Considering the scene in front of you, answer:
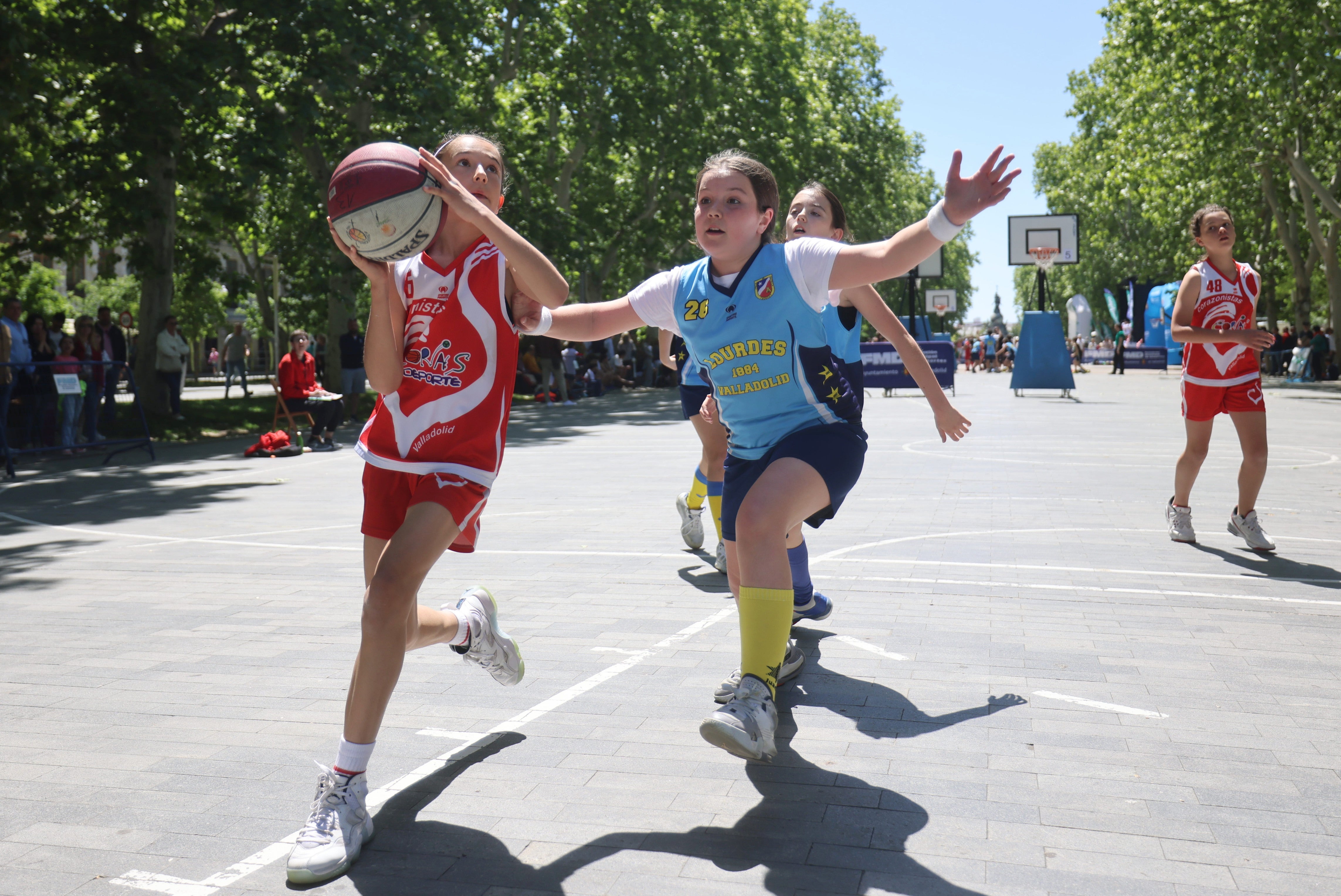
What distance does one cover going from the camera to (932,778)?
3721 mm

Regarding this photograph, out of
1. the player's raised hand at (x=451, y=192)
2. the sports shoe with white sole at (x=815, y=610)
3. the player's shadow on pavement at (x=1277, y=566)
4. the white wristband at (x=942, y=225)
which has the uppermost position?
the player's raised hand at (x=451, y=192)

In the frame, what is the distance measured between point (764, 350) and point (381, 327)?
122cm

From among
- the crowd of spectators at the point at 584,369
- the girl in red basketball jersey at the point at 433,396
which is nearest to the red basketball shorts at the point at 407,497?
the girl in red basketball jersey at the point at 433,396

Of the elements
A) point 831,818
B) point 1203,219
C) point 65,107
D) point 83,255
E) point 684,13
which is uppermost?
point 684,13

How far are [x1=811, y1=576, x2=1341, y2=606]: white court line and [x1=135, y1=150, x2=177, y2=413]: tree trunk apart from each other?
1784 centimetres

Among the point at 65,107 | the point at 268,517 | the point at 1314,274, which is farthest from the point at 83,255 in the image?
the point at 1314,274

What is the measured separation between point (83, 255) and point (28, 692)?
70.5ft

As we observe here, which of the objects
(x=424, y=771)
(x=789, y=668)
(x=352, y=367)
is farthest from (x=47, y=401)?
(x=424, y=771)

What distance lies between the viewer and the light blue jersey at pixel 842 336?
489 centimetres

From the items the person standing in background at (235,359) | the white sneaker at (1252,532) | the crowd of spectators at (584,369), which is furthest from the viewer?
the person standing in background at (235,359)

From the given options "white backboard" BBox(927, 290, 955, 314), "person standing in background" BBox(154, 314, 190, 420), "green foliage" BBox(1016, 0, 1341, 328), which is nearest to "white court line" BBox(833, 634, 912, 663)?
"person standing in background" BBox(154, 314, 190, 420)

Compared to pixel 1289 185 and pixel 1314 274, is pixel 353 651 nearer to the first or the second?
pixel 1289 185

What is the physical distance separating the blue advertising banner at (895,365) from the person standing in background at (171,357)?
15585mm

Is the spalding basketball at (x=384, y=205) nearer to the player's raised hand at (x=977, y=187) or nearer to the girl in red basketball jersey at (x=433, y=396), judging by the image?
the girl in red basketball jersey at (x=433, y=396)
